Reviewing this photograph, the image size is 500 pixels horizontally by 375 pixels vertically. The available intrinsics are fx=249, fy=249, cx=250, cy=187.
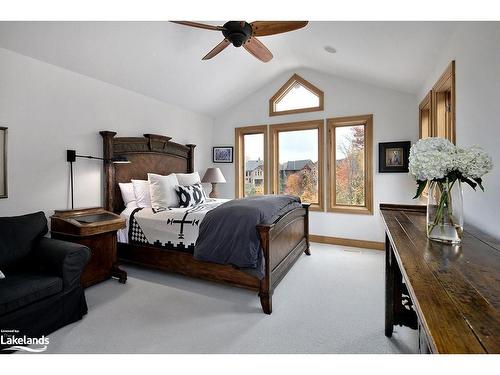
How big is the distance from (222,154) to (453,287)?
16.7ft

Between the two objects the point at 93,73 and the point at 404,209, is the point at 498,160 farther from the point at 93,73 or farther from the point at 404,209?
the point at 93,73

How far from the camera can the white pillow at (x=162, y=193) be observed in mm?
3502

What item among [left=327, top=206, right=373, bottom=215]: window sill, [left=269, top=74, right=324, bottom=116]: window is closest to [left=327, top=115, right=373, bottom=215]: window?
[left=327, top=206, right=373, bottom=215]: window sill

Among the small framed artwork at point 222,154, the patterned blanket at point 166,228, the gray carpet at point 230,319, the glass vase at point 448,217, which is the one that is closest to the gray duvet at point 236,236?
the patterned blanket at point 166,228

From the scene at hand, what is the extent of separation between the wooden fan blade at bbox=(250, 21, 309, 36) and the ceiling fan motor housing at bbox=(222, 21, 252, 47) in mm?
68

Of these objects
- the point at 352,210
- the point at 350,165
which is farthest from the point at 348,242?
the point at 350,165

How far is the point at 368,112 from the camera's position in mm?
4316

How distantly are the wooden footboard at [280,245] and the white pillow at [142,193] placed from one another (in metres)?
2.07

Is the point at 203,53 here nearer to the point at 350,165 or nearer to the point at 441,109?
the point at 350,165

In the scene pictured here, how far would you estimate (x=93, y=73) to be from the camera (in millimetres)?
3328

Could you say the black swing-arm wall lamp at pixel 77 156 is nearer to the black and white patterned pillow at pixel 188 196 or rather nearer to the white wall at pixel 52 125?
the white wall at pixel 52 125

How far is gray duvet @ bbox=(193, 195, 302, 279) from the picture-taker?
91.7 inches

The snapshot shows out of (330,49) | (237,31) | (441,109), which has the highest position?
(330,49)
